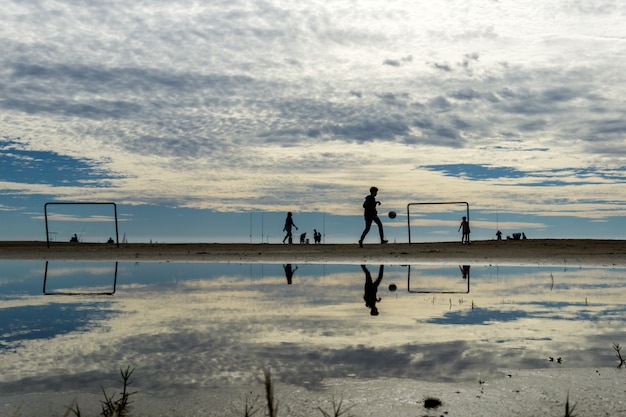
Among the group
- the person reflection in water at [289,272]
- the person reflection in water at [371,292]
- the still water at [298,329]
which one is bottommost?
the still water at [298,329]

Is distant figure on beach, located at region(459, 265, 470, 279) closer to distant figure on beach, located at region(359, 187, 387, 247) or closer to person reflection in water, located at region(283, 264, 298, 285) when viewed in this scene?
person reflection in water, located at region(283, 264, 298, 285)

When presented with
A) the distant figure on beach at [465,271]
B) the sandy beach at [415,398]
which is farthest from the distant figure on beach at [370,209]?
the sandy beach at [415,398]

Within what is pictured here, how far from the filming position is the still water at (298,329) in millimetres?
5273

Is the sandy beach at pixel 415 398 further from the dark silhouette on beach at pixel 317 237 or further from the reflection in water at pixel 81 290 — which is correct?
the dark silhouette on beach at pixel 317 237

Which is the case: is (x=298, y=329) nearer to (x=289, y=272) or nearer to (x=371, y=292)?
(x=371, y=292)

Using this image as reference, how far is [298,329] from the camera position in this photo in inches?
281

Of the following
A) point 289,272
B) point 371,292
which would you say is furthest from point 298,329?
point 289,272

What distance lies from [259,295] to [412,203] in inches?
832

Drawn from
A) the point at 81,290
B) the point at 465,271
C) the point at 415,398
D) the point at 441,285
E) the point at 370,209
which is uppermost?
the point at 370,209

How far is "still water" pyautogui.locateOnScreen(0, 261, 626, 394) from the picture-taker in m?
5.27

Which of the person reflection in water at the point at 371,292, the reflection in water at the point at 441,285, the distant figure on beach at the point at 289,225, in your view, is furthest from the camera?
the distant figure on beach at the point at 289,225

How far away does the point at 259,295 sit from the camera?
1057 cm

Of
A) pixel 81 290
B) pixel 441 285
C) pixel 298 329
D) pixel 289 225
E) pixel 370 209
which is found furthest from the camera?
pixel 289 225

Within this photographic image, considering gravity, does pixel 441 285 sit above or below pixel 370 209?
below
